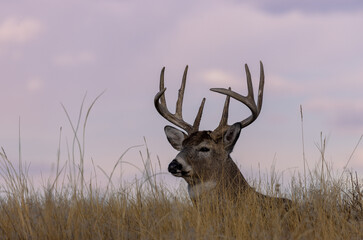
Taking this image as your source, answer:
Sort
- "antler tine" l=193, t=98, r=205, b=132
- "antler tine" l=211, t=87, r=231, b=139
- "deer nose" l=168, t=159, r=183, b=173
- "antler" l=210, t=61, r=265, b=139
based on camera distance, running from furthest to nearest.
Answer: "antler tine" l=193, t=98, r=205, b=132
"antler" l=210, t=61, r=265, b=139
"antler tine" l=211, t=87, r=231, b=139
"deer nose" l=168, t=159, r=183, b=173

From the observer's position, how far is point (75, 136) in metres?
5.77

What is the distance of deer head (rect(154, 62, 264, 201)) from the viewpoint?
7645mm

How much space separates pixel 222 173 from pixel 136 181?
1104 mm

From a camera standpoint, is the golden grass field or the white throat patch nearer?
the golden grass field

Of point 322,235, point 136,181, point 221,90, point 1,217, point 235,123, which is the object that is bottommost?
point 322,235

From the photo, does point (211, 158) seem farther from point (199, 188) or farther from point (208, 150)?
point (199, 188)

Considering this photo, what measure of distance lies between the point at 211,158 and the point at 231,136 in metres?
0.46

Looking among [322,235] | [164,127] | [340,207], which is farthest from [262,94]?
[322,235]

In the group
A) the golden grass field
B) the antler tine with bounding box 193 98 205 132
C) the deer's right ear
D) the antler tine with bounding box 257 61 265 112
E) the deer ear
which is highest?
the antler tine with bounding box 257 61 265 112

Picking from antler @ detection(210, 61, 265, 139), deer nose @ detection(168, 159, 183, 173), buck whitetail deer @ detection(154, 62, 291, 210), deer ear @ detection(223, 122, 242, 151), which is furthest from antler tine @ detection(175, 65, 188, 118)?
deer nose @ detection(168, 159, 183, 173)

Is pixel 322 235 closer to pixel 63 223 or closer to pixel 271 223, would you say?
pixel 271 223

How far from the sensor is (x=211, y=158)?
7887 millimetres

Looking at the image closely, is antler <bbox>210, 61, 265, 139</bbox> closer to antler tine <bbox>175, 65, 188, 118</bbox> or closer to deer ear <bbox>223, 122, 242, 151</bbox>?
deer ear <bbox>223, 122, 242, 151</bbox>

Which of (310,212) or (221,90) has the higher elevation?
(221,90)
